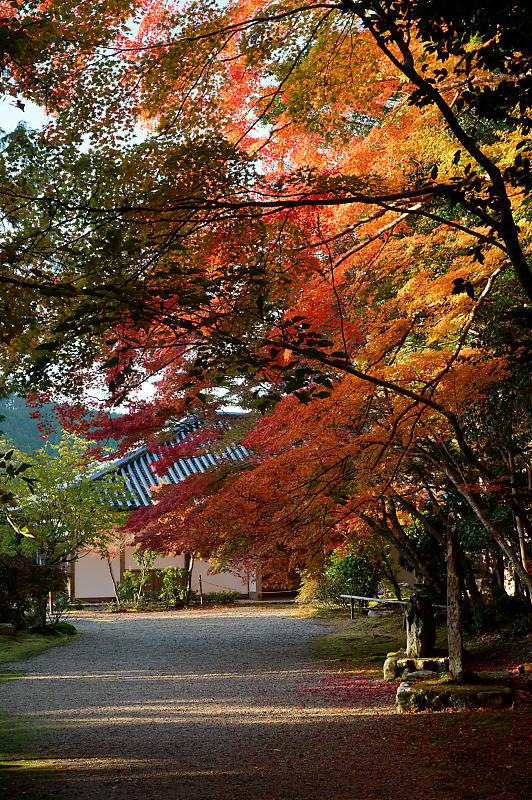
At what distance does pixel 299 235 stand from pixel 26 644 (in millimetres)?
10840

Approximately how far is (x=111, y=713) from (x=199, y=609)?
1221 centimetres

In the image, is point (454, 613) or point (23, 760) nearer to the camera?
point (23, 760)

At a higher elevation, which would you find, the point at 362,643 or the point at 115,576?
the point at 115,576

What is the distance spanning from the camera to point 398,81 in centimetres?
713

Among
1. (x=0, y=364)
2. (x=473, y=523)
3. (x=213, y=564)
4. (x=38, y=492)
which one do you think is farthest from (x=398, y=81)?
(x=213, y=564)

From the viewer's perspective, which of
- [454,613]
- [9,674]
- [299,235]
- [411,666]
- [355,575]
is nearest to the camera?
Answer: [299,235]

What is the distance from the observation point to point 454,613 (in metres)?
7.10

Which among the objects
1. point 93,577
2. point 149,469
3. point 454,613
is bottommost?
point 93,577

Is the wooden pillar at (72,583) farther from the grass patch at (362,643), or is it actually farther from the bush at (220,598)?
the grass patch at (362,643)

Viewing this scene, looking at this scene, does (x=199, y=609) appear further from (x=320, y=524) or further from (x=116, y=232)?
(x=116, y=232)

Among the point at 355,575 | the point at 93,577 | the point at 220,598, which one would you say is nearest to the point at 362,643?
the point at 355,575

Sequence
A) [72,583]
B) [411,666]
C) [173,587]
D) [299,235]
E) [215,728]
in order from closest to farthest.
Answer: [299,235] → [215,728] → [411,666] → [173,587] → [72,583]

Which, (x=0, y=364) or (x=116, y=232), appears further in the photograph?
(x=0, y=364)

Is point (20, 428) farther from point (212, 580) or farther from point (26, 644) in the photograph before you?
point (26, 644)
